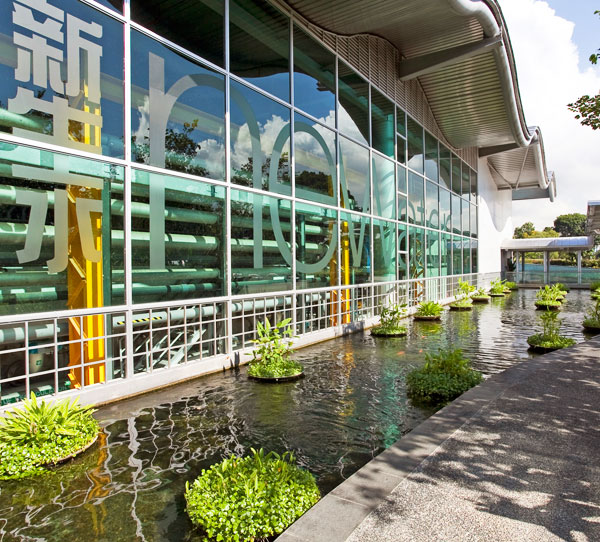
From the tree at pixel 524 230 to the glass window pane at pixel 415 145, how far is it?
267 feet

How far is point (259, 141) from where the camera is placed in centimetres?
924

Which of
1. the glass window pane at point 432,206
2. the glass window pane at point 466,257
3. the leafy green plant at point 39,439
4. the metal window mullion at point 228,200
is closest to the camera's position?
the leafy green plant at point 39,439

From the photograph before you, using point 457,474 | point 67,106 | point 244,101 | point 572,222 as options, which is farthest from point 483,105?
point 572,222

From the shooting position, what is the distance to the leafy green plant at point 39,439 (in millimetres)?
3949

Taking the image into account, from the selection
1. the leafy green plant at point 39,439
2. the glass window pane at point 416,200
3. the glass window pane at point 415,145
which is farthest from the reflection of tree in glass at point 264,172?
the glass window pane at point 415,145

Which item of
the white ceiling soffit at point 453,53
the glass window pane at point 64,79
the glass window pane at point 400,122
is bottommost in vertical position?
the glass window pane at point 64,79

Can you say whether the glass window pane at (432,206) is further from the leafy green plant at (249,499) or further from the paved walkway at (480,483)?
the leafy green plant at (249,499)

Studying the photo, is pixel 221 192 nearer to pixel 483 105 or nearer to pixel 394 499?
pixel 394 499

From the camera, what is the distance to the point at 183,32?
25.2 feet

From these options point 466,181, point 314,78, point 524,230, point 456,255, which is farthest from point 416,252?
point 524,230

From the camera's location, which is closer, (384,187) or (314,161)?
(314,161)

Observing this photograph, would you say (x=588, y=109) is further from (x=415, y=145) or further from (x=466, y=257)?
(x=466, y=257)

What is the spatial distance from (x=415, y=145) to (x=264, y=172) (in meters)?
10.3

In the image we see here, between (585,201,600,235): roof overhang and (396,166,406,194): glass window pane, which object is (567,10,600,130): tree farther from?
(585,201,600,235): roof overhang
